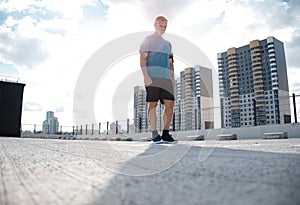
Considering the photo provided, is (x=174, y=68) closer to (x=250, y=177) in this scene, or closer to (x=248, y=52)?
(x=250, y=177)

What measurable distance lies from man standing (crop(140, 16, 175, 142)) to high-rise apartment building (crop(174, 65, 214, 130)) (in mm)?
5090

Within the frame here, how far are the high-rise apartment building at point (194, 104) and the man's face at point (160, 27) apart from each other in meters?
5.23

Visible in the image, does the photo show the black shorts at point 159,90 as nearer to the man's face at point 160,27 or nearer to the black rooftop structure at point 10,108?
the man's face at point 160,27

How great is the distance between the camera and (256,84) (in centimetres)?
2903

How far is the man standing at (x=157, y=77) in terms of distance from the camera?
10.5 feet

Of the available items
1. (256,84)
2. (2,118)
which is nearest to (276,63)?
(256,84)

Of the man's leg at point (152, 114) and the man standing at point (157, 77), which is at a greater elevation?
the man standing at point (157, 77)

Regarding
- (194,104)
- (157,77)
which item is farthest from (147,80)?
(194,104)

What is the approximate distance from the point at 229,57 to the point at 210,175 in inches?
1051

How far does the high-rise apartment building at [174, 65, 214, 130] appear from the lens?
8438 mm

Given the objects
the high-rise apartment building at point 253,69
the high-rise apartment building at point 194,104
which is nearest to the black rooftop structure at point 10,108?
the high-rise apartment building at point 194,104

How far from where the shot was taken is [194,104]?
9164mm

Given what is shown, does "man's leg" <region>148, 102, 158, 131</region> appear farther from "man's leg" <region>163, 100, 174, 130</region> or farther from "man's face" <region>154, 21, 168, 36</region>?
"man's face" <region>154, 21, 168, 36</region>

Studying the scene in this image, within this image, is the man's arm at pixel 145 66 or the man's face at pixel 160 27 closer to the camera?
the man's arm at pixel 145 66
